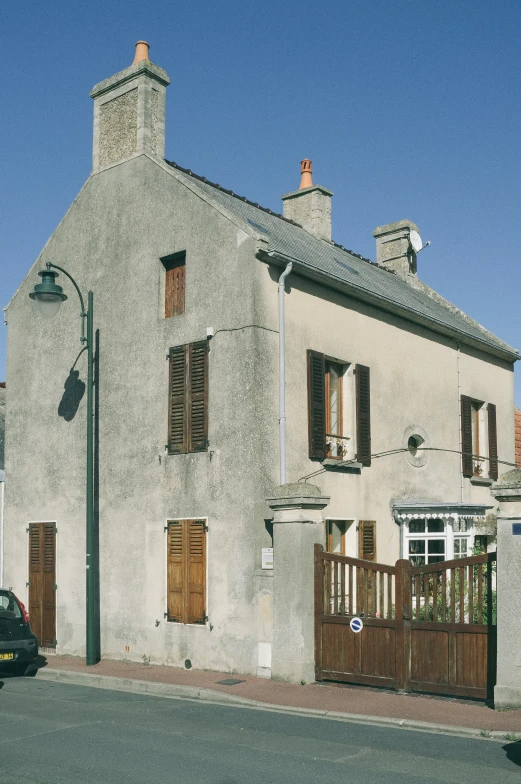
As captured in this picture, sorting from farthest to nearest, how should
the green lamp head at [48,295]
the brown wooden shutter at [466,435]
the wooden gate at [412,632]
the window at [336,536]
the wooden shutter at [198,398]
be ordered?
the brown wooden shutter at [466,435]
the window at [336,536]
the wooden shutter at [198,398]
the green lamp head at [48,295]
the wooden gate at [412,632]

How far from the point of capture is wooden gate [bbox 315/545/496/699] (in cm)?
1120

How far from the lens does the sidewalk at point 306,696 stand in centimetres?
1011

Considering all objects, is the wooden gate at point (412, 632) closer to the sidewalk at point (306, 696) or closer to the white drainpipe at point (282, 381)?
the sidewalk at point (306, 696)

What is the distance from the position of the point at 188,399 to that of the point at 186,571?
9.55ft

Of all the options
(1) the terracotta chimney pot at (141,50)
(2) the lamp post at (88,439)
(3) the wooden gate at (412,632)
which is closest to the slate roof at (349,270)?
(1) the terracotta chimney pot at (141,50)

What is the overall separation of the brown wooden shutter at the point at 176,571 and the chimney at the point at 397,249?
1219cm

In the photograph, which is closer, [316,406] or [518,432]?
[316,406]

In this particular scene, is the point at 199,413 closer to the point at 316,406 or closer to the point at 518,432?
the point at 316,406

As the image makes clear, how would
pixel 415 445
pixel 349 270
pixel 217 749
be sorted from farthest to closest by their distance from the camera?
pixel 349 270, pixel 415 445, pixel 217 749

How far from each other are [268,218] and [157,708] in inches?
468

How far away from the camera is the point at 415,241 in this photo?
25.0 m

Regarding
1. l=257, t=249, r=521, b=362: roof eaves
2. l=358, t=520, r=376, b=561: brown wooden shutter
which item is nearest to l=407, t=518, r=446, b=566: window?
l=358, t=520, r=376, b=561: brown wooden shutter

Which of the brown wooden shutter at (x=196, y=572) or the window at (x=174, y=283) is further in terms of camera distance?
the window at (x=174, y=283)

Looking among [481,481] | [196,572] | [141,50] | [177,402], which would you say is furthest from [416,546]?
[141,50]
